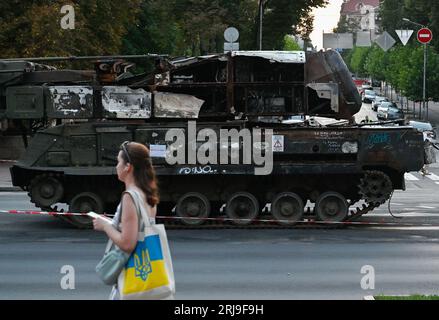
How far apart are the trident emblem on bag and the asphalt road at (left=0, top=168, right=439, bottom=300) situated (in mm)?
5074

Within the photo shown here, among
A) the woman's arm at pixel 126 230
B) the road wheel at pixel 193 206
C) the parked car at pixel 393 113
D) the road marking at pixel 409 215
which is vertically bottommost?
the parked car at pixel 393 113

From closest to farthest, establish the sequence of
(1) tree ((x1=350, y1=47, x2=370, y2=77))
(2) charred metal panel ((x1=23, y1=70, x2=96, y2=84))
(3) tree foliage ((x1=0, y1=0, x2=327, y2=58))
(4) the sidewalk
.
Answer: (2) charred metal panel ((x1=23, y1=70, x2=96, y2=84)) < (4) the sidewalk < (3) tree foliage ((x1=0, y1=0, x2=327, y2=58)) < (1) tree ((x1=350, y1=47, x2=370, y2=77))

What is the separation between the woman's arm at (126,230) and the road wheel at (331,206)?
40.9 feet

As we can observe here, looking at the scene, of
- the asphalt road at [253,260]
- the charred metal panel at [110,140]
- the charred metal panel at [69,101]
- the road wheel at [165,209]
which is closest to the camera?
the asphalt road at [253,260]

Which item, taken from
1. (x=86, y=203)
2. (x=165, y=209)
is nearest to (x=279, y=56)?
(x=165, y=209)

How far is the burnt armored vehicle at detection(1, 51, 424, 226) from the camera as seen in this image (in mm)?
18672

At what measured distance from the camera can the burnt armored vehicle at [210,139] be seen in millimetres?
18672

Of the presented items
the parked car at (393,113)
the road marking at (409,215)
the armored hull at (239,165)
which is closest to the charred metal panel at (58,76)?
the armored hull at (239,165)

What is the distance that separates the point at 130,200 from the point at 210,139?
1205 centimetres

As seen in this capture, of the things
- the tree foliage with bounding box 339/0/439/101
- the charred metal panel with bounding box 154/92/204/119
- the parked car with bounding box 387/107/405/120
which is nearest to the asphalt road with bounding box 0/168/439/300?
the charred metal panel with bounding box 154/92/204/119

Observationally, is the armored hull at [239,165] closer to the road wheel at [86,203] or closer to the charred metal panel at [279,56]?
the road wheel at [86,203]

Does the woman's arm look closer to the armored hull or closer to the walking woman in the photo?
the walking woman

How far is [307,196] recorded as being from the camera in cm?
1925

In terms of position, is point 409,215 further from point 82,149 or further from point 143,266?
point 143,266
